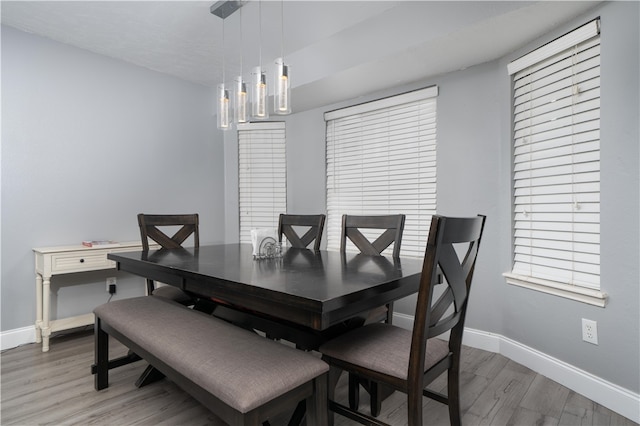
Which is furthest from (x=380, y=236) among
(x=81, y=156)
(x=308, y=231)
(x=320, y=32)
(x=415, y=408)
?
(x=81, y=156)

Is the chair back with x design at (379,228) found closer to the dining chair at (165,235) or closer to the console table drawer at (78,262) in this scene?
the dining chair at (165,235)

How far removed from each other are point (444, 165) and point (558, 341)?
1.51 m

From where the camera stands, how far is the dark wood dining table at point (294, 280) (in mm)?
1180

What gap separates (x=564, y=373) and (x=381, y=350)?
1498 millimetres

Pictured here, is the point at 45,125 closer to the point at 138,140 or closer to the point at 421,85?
the point at 138,140

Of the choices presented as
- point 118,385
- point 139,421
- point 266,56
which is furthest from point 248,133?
point 139,421

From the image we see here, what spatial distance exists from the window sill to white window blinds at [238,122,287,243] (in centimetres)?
254

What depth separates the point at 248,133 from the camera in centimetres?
427

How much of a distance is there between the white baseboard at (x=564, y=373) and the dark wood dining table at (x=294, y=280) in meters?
1.23

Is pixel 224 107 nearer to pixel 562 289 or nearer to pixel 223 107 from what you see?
pixel 223 107

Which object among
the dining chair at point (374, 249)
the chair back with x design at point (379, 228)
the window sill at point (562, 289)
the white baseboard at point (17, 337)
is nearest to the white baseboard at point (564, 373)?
the window sill at point (562, 289)

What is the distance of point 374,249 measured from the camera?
2391 millimetres

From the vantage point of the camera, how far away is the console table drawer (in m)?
2.71

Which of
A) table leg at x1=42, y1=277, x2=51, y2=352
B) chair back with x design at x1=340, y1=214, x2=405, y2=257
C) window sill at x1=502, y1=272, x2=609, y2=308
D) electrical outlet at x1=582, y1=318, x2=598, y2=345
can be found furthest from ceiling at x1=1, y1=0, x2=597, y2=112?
table leg at x1=42, y1=277, x2=51, y2=352
